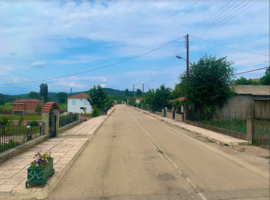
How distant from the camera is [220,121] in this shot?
17516 millimetres

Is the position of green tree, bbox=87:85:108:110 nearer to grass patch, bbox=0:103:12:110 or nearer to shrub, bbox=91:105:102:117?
shrub, bbox=91:105:102:117

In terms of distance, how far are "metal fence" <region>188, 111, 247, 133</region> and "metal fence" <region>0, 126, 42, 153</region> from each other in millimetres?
12143

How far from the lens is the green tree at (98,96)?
1576 inches

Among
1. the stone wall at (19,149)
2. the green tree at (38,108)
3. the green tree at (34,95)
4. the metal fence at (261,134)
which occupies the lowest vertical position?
the stone wall at (19,149)

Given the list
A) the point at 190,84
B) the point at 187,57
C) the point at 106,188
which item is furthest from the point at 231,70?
the point at 106,188

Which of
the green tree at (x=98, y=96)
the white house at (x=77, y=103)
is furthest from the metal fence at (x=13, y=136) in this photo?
the white house at (x=77, y=103)

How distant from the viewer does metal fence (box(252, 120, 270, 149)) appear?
34.8ft

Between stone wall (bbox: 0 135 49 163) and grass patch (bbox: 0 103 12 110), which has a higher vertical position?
grass patch (bbox: 0 103 12 110)

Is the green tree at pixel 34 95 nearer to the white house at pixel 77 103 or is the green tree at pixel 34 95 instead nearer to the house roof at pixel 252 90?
the house roof at pixel 252 90

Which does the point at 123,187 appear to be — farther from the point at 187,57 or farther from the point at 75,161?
the point at 187,57

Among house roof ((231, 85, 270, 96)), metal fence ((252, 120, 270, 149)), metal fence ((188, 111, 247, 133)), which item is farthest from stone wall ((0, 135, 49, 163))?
house roof ((231, 85, 270, 96))

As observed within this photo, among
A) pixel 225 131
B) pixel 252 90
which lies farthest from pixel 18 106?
pixel 252 90

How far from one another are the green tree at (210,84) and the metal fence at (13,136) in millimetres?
15322

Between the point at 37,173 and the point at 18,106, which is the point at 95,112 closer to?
the point at 18,106
